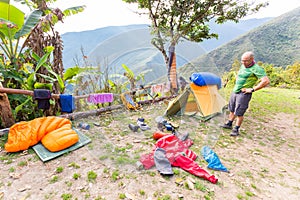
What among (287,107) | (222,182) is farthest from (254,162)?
(287,107)

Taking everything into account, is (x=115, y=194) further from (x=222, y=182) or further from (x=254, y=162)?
(x=254, y=162)

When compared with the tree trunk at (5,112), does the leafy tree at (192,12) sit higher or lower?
higher

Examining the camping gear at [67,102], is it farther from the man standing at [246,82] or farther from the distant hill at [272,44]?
the distant hill at [272,44]

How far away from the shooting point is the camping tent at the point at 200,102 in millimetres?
3178

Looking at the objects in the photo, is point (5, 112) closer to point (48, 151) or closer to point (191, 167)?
point (48, 151)

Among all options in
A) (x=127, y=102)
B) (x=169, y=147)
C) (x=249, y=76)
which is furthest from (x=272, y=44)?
(x=169, y=147)

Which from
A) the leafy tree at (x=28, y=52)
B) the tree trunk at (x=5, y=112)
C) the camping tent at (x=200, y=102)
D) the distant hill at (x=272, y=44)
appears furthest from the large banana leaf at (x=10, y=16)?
the distant hill at (x=272, y=44)

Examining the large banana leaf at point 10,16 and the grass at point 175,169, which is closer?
the grass at point 175,169

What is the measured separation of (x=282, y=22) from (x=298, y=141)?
50334 mm

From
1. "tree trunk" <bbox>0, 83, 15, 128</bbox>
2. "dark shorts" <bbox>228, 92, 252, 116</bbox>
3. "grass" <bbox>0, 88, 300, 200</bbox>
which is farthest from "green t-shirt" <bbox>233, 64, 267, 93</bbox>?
"tree trunk" <bbox>0, 83, 15, 128</bbox>

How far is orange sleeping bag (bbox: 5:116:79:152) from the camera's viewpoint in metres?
2.18

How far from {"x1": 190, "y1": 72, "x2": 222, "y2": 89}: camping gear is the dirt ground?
955 mm

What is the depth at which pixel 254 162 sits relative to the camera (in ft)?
7.56

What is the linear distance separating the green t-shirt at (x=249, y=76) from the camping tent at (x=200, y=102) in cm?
43
